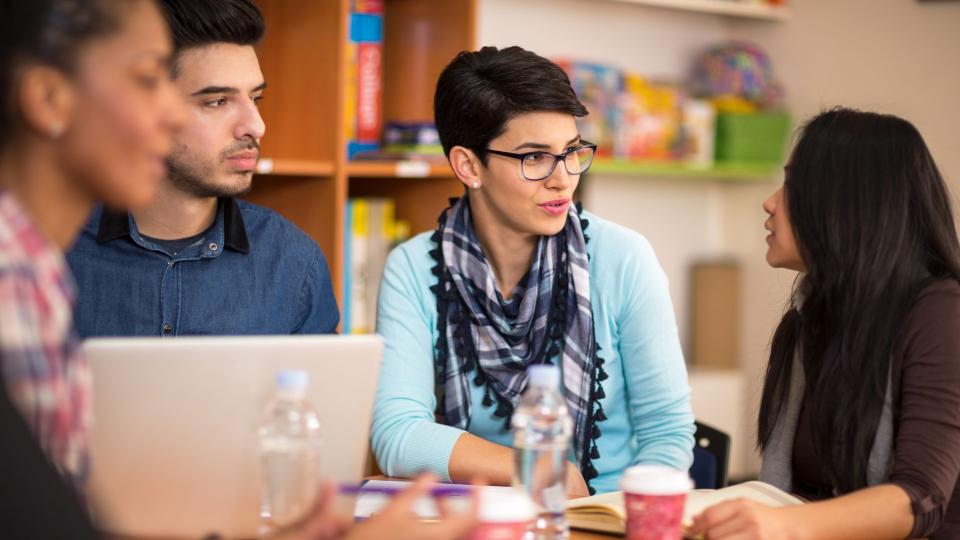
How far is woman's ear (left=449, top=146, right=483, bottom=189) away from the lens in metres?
2.13

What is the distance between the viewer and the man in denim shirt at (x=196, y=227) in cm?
203

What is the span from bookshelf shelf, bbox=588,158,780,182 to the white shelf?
1.77 feet

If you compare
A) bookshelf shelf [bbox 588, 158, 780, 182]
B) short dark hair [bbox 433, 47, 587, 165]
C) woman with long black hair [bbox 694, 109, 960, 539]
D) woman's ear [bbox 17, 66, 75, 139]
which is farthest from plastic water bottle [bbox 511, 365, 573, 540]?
bookshelf shelf [bbox 588, 158, 780, 182]

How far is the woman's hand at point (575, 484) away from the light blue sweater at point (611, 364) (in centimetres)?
16

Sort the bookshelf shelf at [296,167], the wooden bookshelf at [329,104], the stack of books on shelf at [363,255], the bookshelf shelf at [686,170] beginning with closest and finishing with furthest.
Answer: the bookshelf shelf at [296,167]
the wooden bookshelf at [329,104]
the stack of books on shelf at [363,255]
the bookshelf shelf at [686,170]

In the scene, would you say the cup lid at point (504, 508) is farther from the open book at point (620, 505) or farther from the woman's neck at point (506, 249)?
the woman's neck at point (506, 249)

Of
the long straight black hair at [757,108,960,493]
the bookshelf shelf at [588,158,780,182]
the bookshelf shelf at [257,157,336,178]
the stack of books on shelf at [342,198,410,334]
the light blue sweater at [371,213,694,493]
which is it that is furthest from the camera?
the bookshelf shelf at [588,158,780,182]

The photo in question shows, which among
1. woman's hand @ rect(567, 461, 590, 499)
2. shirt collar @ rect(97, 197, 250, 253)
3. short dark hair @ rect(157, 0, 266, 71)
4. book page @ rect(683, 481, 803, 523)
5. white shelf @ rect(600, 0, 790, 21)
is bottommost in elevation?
woman's hand @ rect(567, 461, 590, 499)

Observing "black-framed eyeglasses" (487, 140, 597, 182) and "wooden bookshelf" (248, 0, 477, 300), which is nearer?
"black-framed eyeglasses" (487, 140, 597, 182)

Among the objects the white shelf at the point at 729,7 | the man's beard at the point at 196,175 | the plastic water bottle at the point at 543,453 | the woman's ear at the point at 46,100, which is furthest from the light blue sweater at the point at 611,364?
the white shelf at the point at 729,7

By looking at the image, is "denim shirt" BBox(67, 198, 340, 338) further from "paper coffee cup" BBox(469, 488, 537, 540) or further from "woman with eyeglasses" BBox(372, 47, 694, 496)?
"paper coffee cup" BBox(469, 488, 537, 540)

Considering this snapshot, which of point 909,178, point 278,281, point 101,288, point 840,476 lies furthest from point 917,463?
point 101,288

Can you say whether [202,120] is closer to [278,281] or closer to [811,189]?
[278,281]

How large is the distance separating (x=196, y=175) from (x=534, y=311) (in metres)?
0.68
